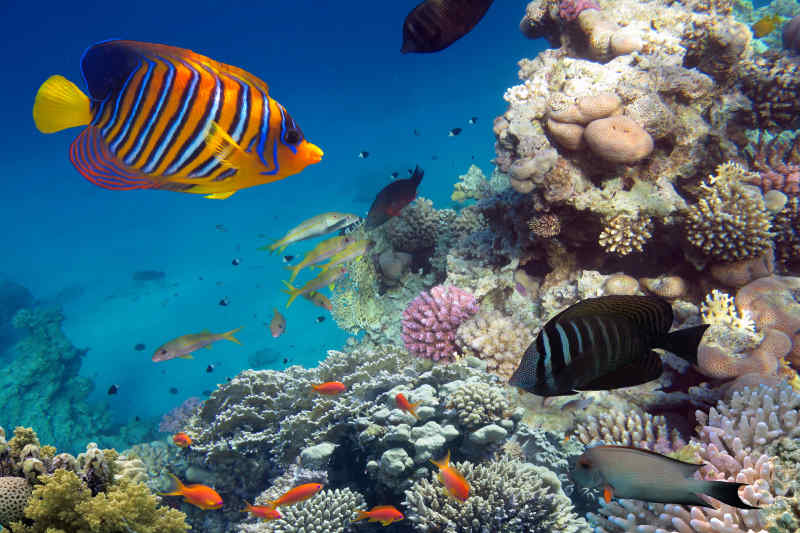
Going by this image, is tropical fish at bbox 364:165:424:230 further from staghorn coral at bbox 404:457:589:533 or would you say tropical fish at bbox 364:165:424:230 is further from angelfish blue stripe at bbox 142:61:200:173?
angelfish blue stripe at bbox 142:61:200:173

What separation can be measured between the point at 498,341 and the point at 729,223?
290 cm

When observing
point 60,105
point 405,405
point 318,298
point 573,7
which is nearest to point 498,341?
point 405,405

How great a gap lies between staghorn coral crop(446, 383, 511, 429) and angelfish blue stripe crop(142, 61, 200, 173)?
3.26 meters

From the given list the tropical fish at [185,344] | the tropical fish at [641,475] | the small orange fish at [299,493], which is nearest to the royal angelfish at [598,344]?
the tropical fish at [641,475]

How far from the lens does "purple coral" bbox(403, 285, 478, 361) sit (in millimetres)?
5668

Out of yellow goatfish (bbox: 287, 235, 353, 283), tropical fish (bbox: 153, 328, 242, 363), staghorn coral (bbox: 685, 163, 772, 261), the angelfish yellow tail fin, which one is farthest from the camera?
tropical fish (bbox: 153, 328, 242, 363)

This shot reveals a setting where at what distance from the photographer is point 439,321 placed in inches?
226

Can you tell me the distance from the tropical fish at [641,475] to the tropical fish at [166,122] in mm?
2068

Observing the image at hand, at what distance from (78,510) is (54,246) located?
71640 millimetres

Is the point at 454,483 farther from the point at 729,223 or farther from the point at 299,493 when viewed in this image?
the point at 729,223

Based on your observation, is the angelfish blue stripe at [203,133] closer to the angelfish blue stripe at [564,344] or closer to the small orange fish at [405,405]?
the angelfish blue stripe at [564,344]

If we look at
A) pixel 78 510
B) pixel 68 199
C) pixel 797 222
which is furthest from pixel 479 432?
pixel 68 199

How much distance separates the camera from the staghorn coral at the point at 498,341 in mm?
5027

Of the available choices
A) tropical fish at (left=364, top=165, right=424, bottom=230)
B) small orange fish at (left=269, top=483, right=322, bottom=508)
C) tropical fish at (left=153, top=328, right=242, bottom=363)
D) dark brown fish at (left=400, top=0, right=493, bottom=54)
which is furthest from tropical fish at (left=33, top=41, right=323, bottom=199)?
tropical fish at (left=153, top=328, right=242, bottom=363)
